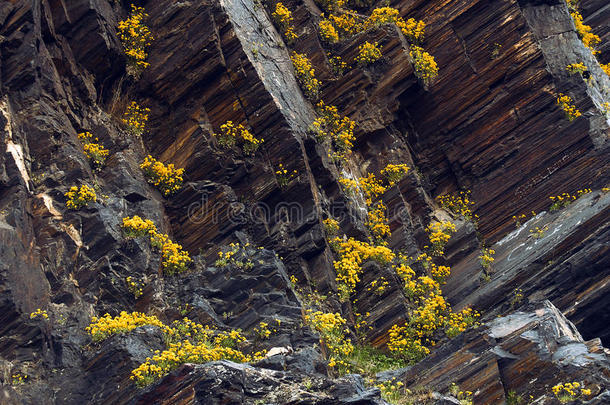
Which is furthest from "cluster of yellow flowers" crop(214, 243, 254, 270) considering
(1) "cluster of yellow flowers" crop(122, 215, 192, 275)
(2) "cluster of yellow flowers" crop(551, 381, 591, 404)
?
(2) "cluster of yellow flowers" crop(551, 381, 591, 404)

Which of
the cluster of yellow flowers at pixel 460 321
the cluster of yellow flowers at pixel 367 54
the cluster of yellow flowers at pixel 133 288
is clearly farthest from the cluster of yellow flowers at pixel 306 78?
the cluster of yellow flowers at pixel 133 288

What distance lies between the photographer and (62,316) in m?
16.1

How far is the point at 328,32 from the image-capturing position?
79.6 feet

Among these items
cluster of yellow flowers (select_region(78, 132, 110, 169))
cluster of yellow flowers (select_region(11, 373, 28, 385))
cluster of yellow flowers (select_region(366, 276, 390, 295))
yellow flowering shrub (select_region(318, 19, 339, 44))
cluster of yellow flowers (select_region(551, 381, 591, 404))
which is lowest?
cluster of yellow flowers (select_region(551, 381, 591, 404))

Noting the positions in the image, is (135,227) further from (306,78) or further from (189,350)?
(306,78)

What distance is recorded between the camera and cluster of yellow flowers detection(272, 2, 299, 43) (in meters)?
24.1

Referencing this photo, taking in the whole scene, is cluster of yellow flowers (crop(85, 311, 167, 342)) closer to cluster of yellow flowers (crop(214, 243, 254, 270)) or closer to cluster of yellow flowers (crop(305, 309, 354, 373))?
cluster of yellow flowers (crop(214, 243, 254, 270))

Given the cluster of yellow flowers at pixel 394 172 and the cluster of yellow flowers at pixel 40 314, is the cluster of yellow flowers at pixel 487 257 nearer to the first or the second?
the cluster of yellow flowers at pixel 394 172

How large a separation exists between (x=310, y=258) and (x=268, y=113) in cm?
382

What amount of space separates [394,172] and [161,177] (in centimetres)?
661

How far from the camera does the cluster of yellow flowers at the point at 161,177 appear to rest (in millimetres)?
19891

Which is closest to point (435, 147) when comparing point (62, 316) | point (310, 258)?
point (310, 258)

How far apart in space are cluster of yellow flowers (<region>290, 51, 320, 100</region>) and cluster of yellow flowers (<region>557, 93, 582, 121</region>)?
22.3 ft

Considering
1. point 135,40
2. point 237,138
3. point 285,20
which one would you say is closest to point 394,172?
point 237,138
